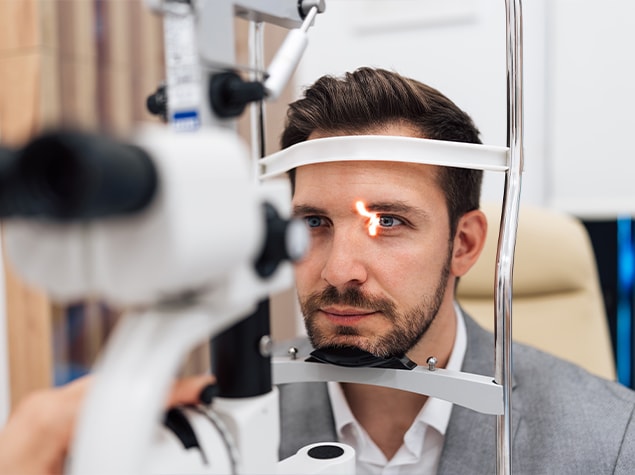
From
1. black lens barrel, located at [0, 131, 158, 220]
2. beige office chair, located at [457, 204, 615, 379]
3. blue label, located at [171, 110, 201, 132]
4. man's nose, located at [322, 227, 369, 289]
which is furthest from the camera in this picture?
beige office chair, located at [457, 204, 615, 379]

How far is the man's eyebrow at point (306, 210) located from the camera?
A: 89 cm

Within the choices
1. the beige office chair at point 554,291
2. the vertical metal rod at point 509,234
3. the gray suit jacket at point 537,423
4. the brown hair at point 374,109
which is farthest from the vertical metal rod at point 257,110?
the beige office chair at point 554,291

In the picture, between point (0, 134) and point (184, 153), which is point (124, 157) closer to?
point (184, 153)

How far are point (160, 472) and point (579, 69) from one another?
73.5 inches

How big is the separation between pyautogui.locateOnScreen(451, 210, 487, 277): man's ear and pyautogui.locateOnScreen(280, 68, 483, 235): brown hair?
0.11m

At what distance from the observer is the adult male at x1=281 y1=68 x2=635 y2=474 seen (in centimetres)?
87

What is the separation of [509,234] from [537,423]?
36cm

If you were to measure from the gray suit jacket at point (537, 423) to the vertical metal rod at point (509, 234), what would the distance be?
0.57ft

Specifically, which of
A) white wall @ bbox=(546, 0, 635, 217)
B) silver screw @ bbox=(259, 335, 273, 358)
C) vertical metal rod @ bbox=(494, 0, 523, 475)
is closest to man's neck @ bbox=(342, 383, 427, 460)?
vertical metal rod @ bbox=(494, 0, 523, 475)

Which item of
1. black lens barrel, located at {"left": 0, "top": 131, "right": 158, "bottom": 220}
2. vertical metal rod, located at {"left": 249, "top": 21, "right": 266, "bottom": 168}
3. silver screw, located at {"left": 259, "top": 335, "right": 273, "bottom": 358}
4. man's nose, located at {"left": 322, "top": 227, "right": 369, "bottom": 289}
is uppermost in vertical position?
vertical metal rod, located at {"left": 249, "top": 21, "right": 266, "bottom": 168}

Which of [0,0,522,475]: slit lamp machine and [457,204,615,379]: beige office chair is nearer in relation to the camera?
[0,0,522,475]: slit lamp machine

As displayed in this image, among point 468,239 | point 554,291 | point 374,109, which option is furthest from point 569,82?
point 374,109

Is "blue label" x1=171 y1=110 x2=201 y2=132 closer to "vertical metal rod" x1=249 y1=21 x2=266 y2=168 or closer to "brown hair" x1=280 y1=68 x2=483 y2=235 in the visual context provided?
"vertical metal rod" x1=249 y1=21 x2=266 y2=168

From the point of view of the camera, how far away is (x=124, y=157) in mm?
323
